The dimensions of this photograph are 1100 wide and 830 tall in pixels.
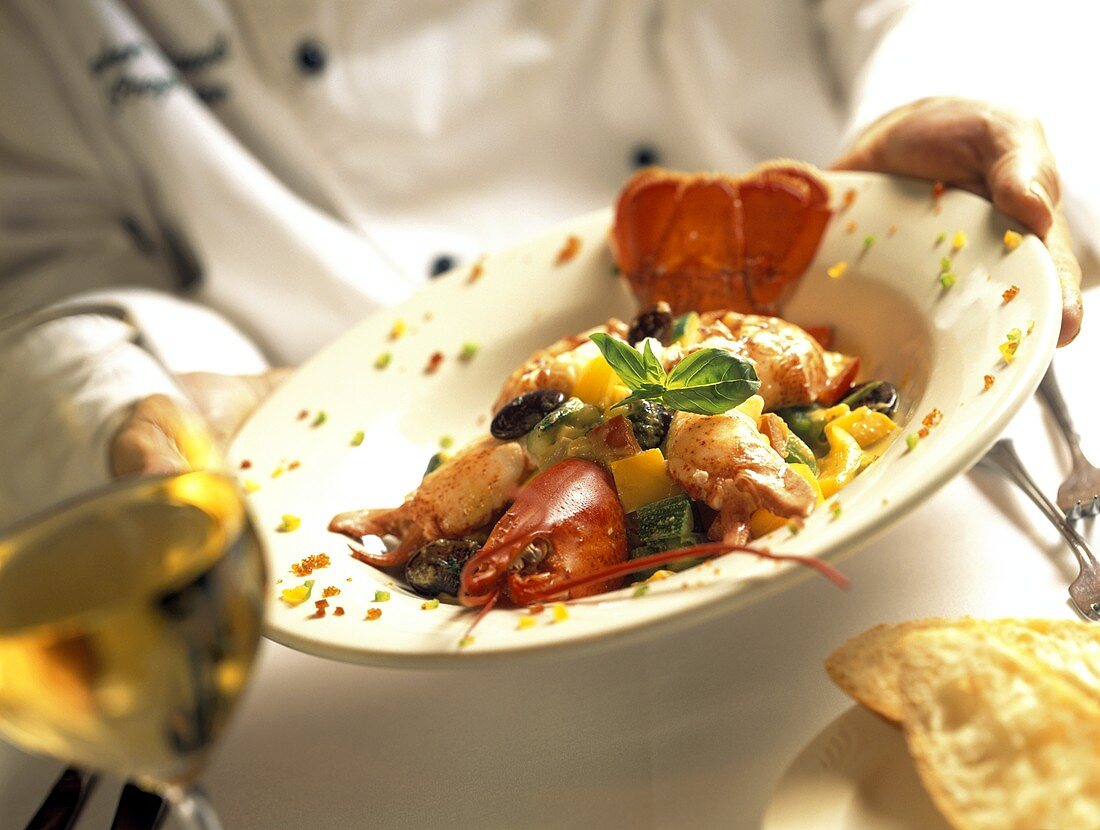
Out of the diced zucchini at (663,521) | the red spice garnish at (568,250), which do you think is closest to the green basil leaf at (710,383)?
the diced zucchini at (663,521)

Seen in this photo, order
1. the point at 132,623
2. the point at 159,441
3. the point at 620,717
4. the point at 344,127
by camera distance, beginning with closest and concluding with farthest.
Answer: the point at 132,623
the point at 159,441
the point at 620,717
the point at 344,127

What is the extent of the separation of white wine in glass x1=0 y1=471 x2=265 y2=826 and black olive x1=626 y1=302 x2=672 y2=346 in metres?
0.96

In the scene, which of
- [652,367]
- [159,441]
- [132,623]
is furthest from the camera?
[652,367]

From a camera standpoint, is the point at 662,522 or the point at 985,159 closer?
the point at 662,522

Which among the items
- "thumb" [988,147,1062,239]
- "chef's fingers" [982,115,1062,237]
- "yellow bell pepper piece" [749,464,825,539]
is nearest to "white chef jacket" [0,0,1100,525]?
"chef's fingers" [982,115,1062,237]

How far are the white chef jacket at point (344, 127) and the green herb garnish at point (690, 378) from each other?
1.54 meters

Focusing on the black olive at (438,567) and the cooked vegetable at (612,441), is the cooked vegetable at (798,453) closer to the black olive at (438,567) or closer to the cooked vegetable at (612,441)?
the cooked vegetable at (612,441)

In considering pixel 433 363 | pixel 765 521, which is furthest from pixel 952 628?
pixel 433 363

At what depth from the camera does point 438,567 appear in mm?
1323

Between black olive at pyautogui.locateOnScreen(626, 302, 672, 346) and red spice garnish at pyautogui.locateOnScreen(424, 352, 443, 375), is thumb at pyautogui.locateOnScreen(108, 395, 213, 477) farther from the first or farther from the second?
red spice garnish at pyautogui.locateOnScreen(424, 352, 443, 375)

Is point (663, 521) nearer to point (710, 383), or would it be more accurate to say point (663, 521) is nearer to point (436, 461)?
point (710, 383)

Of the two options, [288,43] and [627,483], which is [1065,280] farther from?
[288,43]

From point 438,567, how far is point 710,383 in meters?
0.42

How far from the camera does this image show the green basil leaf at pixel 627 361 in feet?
4.24
